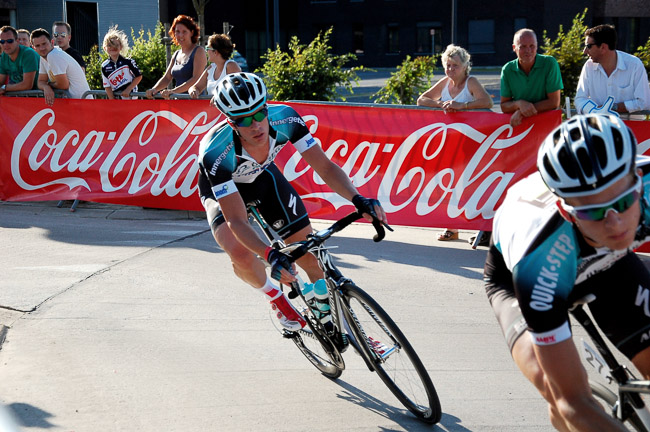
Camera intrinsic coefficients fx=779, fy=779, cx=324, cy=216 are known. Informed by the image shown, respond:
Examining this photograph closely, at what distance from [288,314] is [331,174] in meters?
0.92

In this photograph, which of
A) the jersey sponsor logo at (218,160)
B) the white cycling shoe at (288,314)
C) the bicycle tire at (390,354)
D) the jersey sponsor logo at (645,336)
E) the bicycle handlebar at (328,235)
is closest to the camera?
the jersey sponsor logo at (645,336)

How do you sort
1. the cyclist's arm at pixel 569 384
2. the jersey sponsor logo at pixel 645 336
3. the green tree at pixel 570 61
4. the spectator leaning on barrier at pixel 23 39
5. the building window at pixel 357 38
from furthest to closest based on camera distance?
the building window at pixel 357 38 → the green tree at pixel 570 61 → the spectator leaning on barrier at pixel 23 39 → the jersey sponsor logo at pixel 645 336 → the cyclist's arm at pixel 569 384

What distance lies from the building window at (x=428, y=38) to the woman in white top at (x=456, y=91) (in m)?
44.2

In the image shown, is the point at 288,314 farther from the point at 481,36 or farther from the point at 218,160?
the point at 481,36

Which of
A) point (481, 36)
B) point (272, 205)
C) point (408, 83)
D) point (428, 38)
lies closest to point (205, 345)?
point (272, 205)

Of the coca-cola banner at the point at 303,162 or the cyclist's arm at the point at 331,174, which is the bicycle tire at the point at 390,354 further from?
the coca-cola banner at the point at 303,162

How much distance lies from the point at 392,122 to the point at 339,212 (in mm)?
1158

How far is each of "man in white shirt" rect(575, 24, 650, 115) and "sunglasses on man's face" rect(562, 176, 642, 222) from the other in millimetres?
5448

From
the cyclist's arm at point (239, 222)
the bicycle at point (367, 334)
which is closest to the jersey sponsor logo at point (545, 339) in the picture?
the bicycle at point (367, 334)

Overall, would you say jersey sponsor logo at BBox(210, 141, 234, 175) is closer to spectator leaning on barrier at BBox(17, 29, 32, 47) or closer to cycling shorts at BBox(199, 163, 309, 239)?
cycling shorts at BBox(199, 163, 309, 239)

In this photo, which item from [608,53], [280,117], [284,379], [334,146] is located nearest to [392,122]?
[334,146]

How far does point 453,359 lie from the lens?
5.23 metres

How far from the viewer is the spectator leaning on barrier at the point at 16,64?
10.6 metres

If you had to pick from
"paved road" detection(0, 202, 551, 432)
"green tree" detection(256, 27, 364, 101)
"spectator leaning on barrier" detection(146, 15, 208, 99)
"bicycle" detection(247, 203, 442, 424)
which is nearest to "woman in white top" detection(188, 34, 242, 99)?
"spectator leaning on barrier" detection(146, 15, 208, 99)
